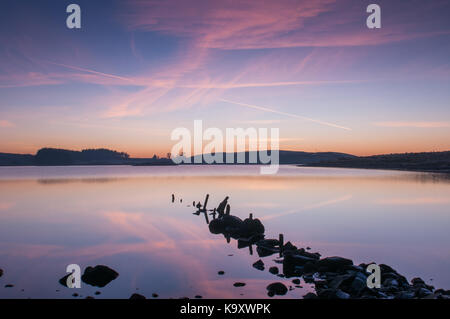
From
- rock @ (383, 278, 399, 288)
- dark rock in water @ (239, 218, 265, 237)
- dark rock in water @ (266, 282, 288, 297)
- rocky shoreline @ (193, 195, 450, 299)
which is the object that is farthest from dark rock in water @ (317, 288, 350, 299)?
dark rock in water @ (239, 218, 265, 237)

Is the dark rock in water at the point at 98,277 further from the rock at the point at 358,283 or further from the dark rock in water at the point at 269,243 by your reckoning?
the rock at the point at 358,283

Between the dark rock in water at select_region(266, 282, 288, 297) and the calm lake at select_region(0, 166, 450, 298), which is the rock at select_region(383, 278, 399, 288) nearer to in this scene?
the calm lake at select_region(0, 166, 450, 298)

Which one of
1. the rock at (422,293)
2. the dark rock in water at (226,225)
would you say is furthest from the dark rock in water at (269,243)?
the rock at (422,293)

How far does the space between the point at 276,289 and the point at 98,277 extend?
7.58m

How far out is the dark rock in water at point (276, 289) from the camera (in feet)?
39.5

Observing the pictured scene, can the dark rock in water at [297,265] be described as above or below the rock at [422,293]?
below

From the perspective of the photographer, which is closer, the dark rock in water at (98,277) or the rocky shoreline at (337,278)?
the rocky shoreline at (337,278)

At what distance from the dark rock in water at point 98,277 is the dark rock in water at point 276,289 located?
6.94 metres

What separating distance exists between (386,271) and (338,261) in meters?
1.92

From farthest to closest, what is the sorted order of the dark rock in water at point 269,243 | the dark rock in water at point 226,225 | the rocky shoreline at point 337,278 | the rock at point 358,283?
the dark rock in water at point 226,225, the dark rock in water at point 269,243, the rock at point 358,283, the rocky shoreline at point 337,278

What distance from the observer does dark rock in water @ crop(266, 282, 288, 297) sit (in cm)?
1204
